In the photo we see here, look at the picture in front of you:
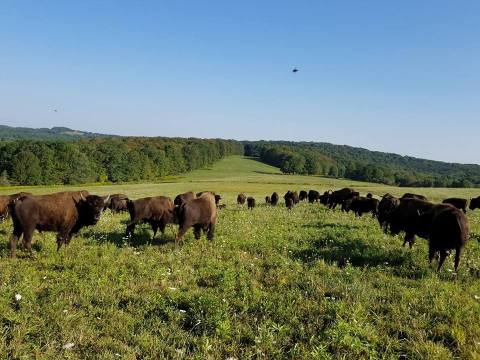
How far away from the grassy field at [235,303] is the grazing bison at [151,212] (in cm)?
216

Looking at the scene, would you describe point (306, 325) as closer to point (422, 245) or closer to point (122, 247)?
point (122, 247)

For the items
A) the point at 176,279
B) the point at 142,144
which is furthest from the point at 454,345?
the point at 142,144

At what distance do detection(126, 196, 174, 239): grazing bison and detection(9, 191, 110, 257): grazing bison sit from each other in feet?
5.65

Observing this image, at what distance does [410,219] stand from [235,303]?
27.2ft

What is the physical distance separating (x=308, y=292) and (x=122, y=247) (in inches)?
260

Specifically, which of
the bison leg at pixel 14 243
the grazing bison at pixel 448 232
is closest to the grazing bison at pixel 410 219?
the grazing bison at pixel 448 232

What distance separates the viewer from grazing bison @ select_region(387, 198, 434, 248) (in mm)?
13120

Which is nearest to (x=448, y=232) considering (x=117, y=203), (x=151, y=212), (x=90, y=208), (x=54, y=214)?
(x=151, y=212)

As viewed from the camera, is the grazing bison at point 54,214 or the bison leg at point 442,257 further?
the grazing bison at point 54,214

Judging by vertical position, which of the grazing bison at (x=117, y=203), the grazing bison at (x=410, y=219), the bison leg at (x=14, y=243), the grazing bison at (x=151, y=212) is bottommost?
the grazing bison at (x=117, y=203)

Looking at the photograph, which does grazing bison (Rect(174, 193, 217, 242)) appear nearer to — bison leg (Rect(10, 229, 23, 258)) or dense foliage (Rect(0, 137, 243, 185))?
bison leg (Rect(10, 229, 23, 258))

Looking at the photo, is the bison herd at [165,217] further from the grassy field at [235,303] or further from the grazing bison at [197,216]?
the grassy field at [235,303]

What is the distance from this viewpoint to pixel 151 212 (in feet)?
50.8

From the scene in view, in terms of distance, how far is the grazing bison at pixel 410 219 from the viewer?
43.0 ft
